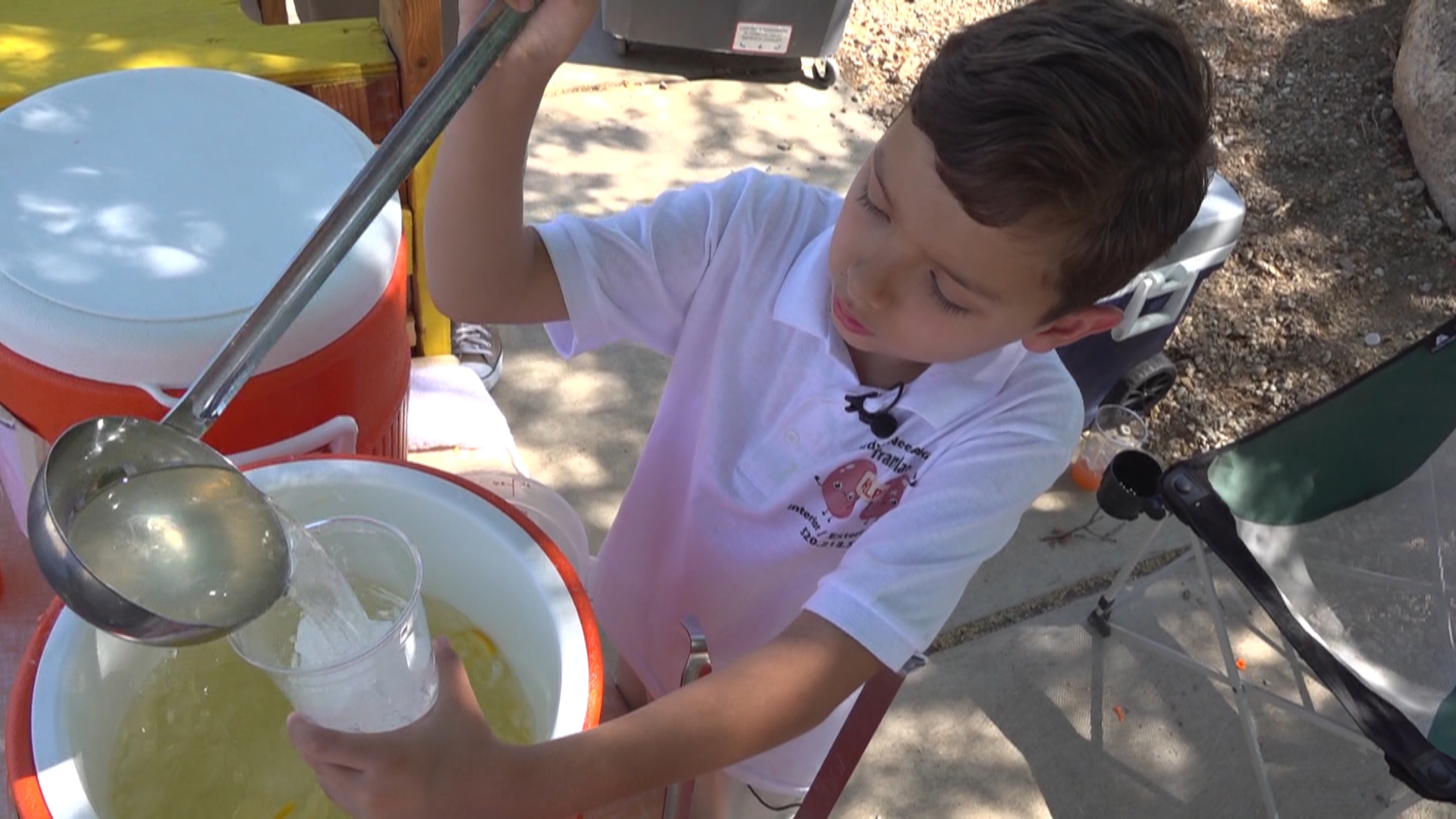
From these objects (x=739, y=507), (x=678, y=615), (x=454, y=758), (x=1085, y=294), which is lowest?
(x=678, y=615)

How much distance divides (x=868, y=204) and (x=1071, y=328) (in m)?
0.20

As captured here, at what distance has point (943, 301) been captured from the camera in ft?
2.77

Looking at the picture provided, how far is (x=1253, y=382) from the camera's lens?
2469 mm

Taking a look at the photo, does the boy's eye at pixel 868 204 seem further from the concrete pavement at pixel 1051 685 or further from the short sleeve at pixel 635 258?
the concrete pavement at pixel 1051 685

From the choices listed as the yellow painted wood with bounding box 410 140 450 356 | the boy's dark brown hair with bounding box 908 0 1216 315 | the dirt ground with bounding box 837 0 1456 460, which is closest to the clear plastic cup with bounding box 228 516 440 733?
the boy's dark brown hair with bounding box 908 0 1216 315

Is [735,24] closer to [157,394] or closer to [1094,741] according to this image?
[1094,741]

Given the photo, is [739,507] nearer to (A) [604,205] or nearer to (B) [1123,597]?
(B) [1123,597]

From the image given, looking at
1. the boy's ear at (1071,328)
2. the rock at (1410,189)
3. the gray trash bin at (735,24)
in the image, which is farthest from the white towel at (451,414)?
the rock at (1410,189)

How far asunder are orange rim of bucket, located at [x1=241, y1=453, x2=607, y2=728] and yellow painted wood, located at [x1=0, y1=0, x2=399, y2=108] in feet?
1.91

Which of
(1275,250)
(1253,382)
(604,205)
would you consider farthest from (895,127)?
(1275,250)

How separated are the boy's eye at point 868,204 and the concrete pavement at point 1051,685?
1.17m

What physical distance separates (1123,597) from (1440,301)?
1273 mm

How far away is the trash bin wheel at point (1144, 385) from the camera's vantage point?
7.33 feet

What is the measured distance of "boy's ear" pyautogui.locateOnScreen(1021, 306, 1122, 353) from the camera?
2.98 ft
